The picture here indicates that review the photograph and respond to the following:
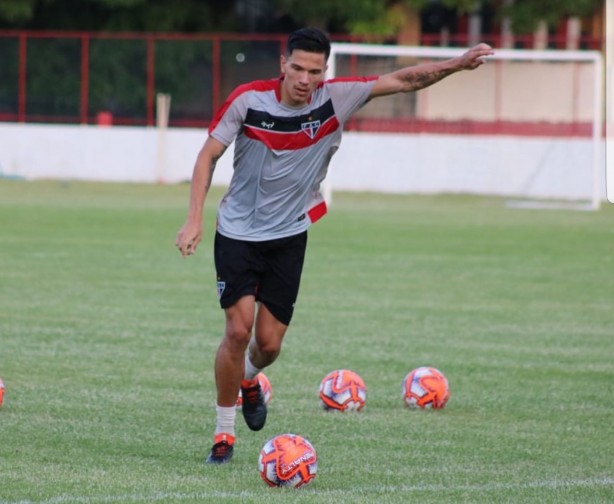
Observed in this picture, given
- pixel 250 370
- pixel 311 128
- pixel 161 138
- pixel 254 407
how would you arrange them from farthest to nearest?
pixel 161 138 < pixel 250 370 < pixel 254 407 < pixel 311 128

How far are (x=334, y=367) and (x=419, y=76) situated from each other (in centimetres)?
338

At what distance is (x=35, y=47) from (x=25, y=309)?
2502 cm

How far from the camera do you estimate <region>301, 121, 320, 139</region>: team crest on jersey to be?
7.37 meters

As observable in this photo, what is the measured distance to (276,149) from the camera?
7328 mm

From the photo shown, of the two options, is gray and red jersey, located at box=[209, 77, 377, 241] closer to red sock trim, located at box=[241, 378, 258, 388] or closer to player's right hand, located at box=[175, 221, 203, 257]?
player's right hand, located at box=[175, 221, 203, 257]

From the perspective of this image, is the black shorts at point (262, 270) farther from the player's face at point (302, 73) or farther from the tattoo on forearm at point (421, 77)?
the tattoo on forearm at point (421, 77)

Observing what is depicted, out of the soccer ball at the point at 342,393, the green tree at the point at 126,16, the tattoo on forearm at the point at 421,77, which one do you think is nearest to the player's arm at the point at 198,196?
the tattoo on forearm at the point at 421,77

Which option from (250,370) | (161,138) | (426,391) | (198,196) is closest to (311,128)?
(198,196)

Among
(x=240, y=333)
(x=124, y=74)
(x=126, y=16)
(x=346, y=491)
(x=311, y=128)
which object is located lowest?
(x=346, y=491)

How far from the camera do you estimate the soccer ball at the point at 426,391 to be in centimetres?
879

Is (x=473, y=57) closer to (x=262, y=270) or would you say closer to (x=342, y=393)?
(x=262, y=270)

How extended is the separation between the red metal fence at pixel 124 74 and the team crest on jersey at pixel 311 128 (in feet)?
92.7

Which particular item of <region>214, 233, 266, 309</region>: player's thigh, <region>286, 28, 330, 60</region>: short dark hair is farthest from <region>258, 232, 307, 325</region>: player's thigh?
<region>286, 28, 330, 60</region>: short dark hair

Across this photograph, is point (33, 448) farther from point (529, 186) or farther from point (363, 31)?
point (363, 31)
